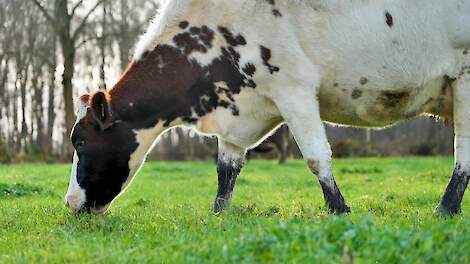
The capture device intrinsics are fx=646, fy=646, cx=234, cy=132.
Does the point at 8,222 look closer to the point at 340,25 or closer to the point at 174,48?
the point at 174,48

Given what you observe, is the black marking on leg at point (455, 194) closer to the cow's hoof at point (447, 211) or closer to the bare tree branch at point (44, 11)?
the cow's hoof at point (447, 211)

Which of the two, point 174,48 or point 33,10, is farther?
point 33,10

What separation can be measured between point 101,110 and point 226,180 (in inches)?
74.6

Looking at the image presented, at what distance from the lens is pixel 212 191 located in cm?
1320

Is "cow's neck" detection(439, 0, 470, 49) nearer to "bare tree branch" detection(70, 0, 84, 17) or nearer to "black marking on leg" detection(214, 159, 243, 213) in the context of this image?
"black marking on leg" detection(214, 159, 243, 213)

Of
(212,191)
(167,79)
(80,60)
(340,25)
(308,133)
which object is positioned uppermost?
(80,60)

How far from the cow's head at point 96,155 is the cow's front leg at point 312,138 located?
1826 mm

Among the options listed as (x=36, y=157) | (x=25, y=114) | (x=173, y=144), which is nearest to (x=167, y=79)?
(x=36, y=157)

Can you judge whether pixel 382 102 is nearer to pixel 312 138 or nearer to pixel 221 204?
pixel 312 138

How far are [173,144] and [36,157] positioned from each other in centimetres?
1025

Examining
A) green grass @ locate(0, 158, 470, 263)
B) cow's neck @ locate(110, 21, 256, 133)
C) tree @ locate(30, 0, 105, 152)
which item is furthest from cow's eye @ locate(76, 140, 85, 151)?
tree @ locate(30, 0, 105, 152)

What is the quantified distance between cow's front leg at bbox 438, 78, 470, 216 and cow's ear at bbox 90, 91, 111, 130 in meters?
3.65

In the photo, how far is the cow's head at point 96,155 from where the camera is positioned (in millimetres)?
7055

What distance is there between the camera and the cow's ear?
272 inches
